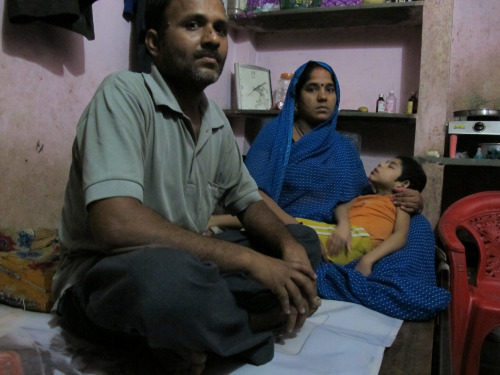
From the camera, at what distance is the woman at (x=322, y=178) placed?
1.79 m

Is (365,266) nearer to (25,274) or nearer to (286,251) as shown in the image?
(286,251)

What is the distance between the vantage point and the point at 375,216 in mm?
2158

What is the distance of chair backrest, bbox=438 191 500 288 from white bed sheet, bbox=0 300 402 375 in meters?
Result: 0.79

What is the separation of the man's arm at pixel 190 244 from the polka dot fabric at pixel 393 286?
2.03 ft

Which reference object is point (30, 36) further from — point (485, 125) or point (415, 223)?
point (485, 125)

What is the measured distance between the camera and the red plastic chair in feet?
5.85

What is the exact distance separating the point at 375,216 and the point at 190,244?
1359mm

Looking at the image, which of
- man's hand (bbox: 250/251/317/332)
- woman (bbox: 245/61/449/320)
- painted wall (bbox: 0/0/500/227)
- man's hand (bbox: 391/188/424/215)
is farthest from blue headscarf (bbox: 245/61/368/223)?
man's hand (bbox: 250/251/317/332)

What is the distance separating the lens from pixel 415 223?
2193mm

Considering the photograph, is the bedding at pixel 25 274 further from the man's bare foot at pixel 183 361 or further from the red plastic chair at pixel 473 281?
the red plastic chair at pixel 473 281

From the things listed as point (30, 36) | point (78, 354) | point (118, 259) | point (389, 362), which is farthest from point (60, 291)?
point (30, 36)

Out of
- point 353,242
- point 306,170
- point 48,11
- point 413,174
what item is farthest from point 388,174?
point 48,11

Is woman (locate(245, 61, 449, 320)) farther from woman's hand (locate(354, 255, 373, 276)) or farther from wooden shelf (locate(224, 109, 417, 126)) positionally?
wooden shelf (locate(224, 109, 417, 126))

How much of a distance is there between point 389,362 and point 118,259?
0.88 metres
